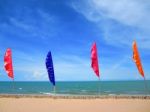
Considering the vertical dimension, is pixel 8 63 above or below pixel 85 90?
above

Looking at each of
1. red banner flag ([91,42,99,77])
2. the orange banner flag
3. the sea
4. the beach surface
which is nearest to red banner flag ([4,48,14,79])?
the beach surface

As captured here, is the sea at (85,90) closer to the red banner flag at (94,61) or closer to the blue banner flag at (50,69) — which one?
the red banner flag at (94,61)

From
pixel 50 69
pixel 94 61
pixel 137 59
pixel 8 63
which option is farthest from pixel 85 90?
pixel 137 59

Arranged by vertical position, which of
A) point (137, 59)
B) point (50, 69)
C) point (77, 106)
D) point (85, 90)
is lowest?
point (77, 106)

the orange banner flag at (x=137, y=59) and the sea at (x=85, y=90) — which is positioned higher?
the orange banner flag at (x=137, y=59)

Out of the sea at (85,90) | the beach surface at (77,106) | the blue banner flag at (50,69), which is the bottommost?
the beach surface at (77,106)

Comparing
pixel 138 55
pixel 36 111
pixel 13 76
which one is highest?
pixel 138 55

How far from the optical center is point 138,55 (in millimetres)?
17469

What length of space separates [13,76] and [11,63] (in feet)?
3.40

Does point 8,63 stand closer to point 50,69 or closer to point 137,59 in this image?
point 50,69

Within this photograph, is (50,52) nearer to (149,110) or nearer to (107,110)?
(107,110)

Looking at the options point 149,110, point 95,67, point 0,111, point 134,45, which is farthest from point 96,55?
point 0,111

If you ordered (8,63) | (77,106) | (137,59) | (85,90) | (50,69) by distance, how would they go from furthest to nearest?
(85,90) → (50,69) → (8,63) → (77,106) → (137,59)

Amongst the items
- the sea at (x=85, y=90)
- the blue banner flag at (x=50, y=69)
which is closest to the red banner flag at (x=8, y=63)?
the blue banner flag at (x=50, y=69)
